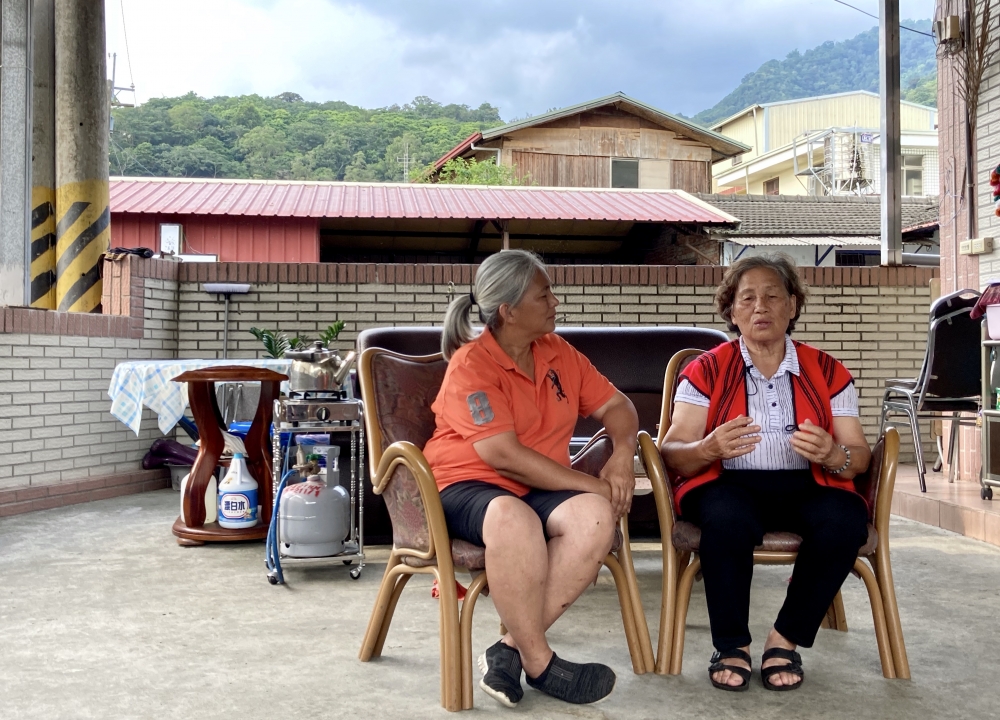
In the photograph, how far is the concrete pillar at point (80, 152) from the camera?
270 inches

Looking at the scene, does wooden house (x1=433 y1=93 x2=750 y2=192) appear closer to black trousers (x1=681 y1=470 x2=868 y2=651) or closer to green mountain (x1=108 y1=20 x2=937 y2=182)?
green mountain (x1=108 y1=20 x2=937 y2=182)

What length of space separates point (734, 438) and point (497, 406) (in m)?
0.61

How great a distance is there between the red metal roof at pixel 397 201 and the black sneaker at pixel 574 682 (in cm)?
1071

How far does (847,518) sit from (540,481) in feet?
2.57

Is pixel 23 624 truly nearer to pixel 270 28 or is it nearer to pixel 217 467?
pixel 217 467

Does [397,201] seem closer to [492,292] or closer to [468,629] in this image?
[492,292]

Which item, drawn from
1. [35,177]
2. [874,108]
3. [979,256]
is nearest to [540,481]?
[979,256]

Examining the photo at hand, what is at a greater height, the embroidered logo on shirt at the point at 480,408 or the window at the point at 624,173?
the window at the point at 624,173

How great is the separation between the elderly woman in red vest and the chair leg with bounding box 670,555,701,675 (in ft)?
0.31

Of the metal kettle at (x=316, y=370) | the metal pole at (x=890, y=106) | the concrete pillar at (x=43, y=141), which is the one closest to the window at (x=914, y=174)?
the metal pole at (x=890, y=106)

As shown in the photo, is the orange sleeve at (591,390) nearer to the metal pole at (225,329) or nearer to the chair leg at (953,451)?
the chair leg at (953,451)

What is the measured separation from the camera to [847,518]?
2.42 metres

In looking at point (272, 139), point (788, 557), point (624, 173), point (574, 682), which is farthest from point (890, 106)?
point (272, 139)

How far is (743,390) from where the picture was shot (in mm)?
2643
